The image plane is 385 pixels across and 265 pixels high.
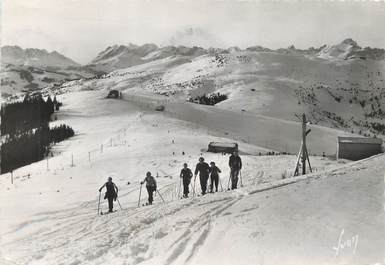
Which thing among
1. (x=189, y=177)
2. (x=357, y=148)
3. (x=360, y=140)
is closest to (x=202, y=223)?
(x=189, y=177)

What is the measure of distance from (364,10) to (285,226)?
978 centimetres

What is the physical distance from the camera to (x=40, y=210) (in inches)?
803

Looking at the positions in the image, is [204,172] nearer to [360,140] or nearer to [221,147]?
[221,147]

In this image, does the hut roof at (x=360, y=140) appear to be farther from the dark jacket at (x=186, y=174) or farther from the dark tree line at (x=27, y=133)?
the dark tree line at (x=27, y=133)

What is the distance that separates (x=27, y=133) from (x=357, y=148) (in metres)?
30.8

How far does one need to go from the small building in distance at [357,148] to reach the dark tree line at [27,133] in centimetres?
2274

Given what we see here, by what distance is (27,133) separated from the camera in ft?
159

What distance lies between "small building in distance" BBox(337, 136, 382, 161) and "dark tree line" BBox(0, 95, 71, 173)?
22739mm

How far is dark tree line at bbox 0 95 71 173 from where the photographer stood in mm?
39188

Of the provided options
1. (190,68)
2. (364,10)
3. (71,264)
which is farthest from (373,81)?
(71,264)

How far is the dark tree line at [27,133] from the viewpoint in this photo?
129 feet

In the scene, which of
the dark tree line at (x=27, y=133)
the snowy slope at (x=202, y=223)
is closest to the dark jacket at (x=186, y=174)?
the snowy slope at (x=202, y=223)
